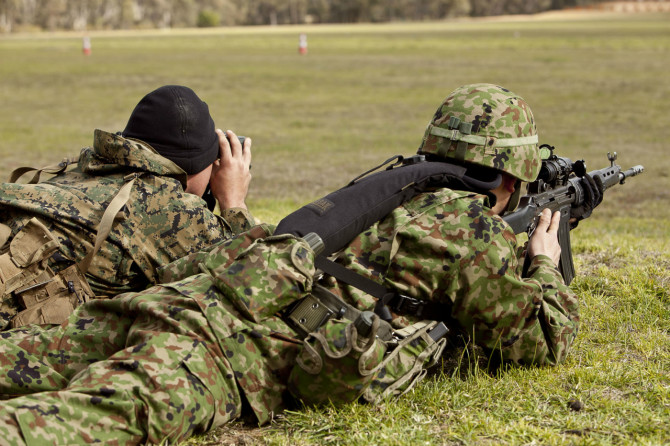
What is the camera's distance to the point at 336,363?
131 inches

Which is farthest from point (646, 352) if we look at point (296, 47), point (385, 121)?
point (296, 47)

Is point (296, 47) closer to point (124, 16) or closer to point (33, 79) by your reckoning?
point (33, 79)

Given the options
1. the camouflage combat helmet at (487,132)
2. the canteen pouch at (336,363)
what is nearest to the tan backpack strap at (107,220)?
the canteen pouch at (336,363)

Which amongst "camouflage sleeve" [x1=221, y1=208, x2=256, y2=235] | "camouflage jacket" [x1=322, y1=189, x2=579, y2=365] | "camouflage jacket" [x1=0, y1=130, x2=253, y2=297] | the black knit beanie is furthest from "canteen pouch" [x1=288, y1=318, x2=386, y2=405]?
the black knit beanie

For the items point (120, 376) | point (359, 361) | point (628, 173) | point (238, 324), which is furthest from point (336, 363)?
point (628, 173)

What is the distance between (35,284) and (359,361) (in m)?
1.84

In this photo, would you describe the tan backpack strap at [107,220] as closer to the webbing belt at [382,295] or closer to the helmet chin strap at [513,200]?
the webbing belt at [382,295]

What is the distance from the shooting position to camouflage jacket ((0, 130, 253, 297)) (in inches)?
162

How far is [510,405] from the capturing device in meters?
3.73

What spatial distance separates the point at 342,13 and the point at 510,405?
460ft

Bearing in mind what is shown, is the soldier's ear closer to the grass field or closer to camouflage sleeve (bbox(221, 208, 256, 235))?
the grass field

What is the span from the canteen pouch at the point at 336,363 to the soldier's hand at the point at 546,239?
131 cm

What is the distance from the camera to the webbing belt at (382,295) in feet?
11.9

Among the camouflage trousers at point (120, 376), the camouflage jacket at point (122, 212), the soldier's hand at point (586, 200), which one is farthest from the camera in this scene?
the soldier's hand at point (586, 200)
